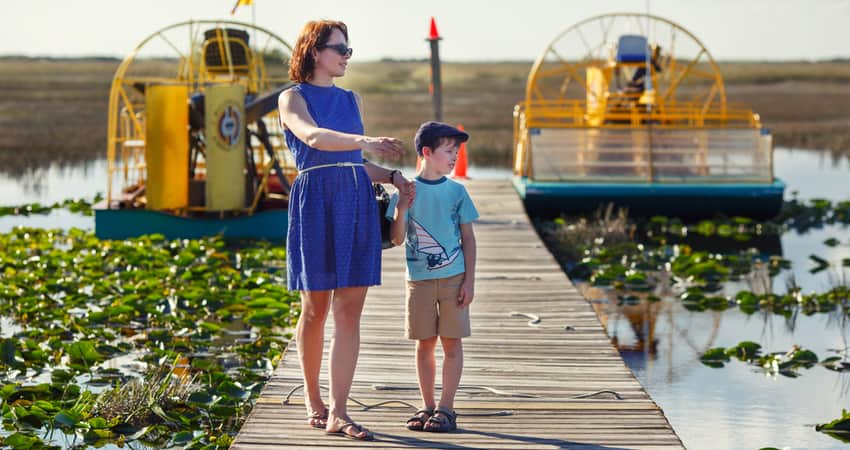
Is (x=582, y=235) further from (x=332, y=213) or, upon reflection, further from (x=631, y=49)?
(x=332, y=213)

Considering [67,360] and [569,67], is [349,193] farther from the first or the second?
[569,67]

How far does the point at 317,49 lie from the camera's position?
18.4 feet

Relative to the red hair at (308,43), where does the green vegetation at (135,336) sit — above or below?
below

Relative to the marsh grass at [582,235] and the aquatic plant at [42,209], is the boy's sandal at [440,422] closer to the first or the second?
the marsh grass at [582,235]

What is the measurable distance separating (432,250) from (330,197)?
560 mm

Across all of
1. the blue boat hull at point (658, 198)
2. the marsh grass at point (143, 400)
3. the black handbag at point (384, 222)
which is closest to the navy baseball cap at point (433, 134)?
the black handbag at point (384, 222)

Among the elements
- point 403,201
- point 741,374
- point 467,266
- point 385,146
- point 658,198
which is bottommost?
point 741,374

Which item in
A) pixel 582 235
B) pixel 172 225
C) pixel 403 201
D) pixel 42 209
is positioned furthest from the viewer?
pixel 42 209

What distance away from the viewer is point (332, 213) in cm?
563

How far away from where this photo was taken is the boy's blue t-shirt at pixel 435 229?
5.89 m

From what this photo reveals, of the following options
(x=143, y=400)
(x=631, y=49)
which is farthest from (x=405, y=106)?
(x=143, y=400)

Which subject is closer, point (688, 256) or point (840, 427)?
point (840, 427)

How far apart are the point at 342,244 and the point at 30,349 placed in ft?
15.0

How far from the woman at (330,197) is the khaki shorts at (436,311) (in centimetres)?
31
